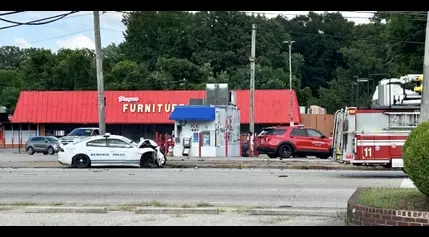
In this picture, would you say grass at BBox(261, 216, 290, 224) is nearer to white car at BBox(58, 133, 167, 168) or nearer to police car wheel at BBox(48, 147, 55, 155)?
white car at BBox(58, 133, 167, 168)

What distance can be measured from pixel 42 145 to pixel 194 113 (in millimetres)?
13956

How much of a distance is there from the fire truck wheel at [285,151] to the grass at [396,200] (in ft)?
67.9

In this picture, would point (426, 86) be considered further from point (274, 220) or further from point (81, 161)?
point (81, 161)

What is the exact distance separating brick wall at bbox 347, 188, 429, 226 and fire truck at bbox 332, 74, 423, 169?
33.4 ft

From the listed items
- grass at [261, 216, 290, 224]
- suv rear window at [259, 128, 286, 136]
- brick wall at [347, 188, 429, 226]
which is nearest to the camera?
brick wall at [347, 188, 429, 226]

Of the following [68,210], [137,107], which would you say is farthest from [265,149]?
[137,107]

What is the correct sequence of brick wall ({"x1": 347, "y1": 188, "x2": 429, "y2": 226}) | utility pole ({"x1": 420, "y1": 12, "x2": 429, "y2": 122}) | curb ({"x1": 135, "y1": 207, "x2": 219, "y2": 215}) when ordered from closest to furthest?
brick wall ({"x1": 347, "y1": 188, "x2": 429, "y2": 226}), curb ({"x1": 135, "y1": 207, "x2": 219, "y2": 215}), utility pole ({"x1": 420, "y1": 12, "x2": 429, "y2": 122})

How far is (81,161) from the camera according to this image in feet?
81.5

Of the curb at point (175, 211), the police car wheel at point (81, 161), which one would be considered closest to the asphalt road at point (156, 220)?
the curb at point (175, 211)

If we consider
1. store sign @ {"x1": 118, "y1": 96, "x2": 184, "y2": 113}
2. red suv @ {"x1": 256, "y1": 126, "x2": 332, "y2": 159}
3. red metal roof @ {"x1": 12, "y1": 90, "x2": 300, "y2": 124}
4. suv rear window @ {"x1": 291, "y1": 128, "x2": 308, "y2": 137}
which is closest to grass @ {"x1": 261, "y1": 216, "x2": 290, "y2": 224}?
red suv @ {"x1": 256, "y1": 126, "x2": 332, "y2": 159}

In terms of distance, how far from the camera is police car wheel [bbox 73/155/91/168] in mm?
24781

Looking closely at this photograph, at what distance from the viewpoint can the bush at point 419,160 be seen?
9.15 m
